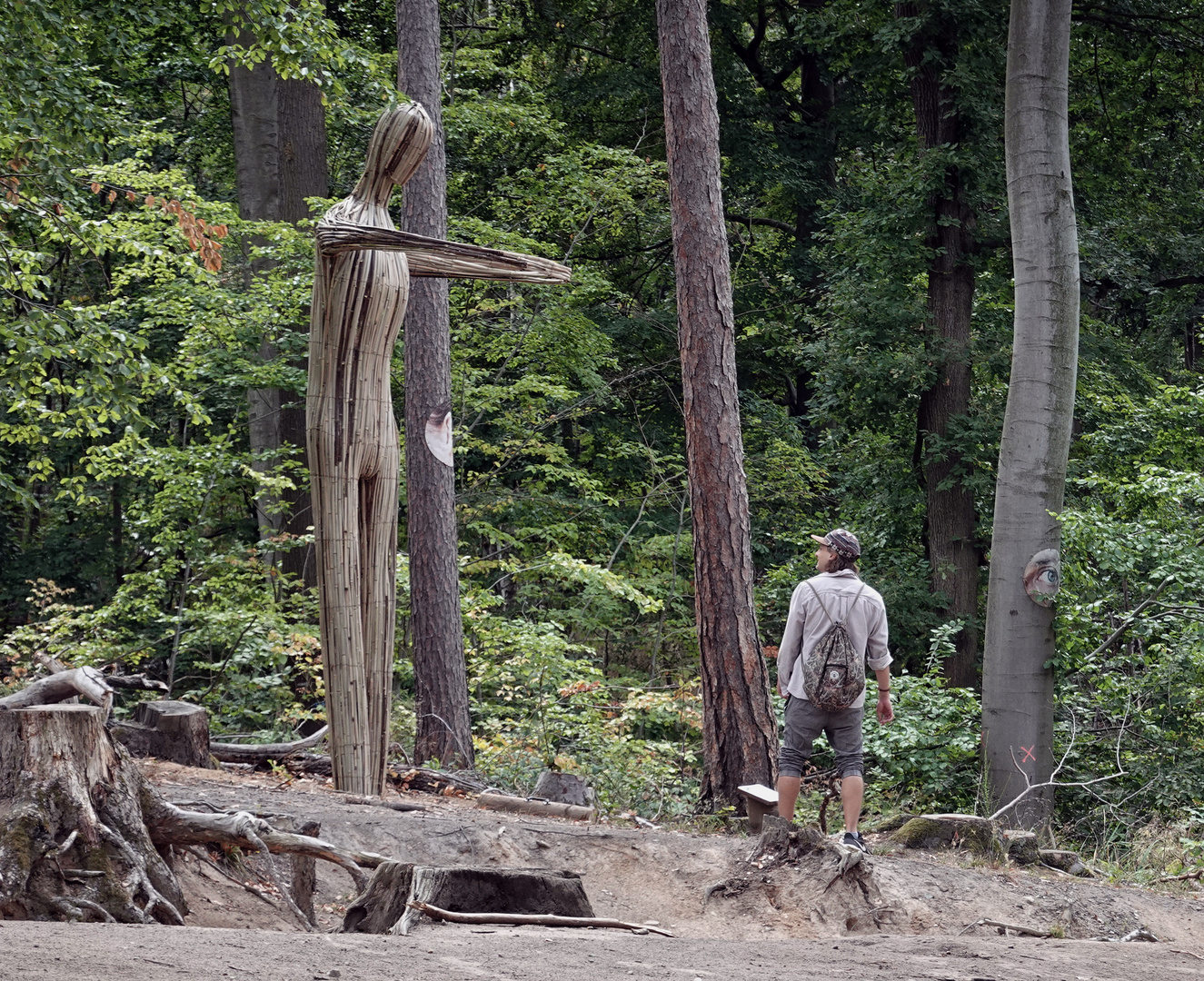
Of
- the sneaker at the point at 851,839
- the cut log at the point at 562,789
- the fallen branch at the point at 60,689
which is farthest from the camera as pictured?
the cut log at the point at 562,789

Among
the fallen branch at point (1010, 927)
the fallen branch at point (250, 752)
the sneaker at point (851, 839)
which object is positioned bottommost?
the fallen branch at point (1010, 927)

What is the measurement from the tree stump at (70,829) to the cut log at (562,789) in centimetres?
411

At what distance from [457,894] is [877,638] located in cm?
265

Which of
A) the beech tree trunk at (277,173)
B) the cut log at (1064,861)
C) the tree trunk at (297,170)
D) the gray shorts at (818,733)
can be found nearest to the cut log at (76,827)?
the gray shorts at (818,733)

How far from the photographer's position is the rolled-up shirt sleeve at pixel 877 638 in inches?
240

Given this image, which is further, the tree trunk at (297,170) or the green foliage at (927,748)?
the tree trunk at (297,170)

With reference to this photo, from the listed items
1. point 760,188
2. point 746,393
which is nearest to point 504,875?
point 746,393

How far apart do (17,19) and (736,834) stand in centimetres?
769

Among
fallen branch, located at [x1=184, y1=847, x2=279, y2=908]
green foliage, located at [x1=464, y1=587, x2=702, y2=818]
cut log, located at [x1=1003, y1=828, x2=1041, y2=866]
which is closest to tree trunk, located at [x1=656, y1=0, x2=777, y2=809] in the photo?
green foliage, located at [x1=464, y1=587, x2=702, y2=818]

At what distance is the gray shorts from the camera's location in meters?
6.14

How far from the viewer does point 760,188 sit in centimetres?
1853

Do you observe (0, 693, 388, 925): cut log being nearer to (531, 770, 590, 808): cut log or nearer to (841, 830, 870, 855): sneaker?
(841, 830, 870, 855): sneaker

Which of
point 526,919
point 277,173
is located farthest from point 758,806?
point 277,173

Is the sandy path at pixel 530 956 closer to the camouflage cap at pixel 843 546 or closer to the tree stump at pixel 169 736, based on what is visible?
the camouflage cap at pixel 843 546
